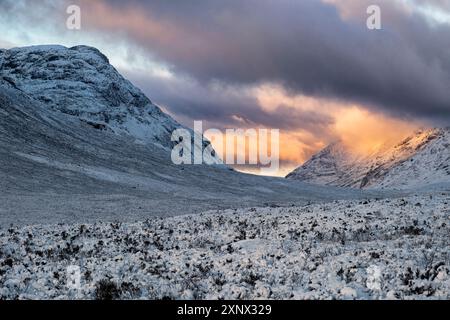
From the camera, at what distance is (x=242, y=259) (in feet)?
57.7

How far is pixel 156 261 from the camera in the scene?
1794 centimetres

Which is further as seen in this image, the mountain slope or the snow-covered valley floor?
the mountain slope

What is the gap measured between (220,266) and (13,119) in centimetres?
7653

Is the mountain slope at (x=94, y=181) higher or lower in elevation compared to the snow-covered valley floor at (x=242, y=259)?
higher

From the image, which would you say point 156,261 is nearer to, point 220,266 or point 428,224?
point 220,266

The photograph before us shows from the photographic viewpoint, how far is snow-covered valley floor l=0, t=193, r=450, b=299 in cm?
1371

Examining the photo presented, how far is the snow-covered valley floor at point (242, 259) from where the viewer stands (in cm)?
1371

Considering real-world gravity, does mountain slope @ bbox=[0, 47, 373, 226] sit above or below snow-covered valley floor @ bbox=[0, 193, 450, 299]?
above

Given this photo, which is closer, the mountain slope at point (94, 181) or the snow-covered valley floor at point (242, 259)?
the snow-covered valley floor at point (242, 259)

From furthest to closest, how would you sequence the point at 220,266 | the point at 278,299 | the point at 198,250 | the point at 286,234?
1. the point at 286,234
2. the point at 198,250
3. the point at 220,266
4. the point at 278,299
